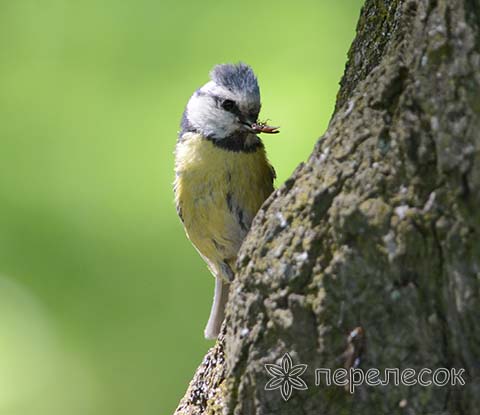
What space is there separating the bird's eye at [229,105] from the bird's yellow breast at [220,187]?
121 millimetres

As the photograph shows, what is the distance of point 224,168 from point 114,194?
4.77ft

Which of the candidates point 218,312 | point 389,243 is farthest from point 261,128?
point 389,243

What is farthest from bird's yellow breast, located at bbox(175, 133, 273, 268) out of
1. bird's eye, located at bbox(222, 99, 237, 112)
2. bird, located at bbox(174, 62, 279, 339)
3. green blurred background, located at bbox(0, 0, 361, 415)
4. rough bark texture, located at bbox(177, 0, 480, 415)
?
green blurred background, located at bbox(0, 0, 361, 415)

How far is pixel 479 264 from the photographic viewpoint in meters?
1.77

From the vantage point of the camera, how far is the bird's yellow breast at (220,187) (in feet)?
9.78

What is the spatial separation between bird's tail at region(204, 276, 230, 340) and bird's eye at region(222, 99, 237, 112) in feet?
1.84

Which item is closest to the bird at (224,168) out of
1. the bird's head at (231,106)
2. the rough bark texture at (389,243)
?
the bird's head at (231,106)

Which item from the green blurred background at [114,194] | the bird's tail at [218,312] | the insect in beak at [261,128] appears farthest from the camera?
the green blurred background at [114,194]

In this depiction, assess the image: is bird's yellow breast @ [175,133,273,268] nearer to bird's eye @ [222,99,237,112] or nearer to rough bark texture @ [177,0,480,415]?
bird's eye @ [222,99,237,112]

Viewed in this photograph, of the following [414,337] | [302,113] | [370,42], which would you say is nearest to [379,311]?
[414,337]

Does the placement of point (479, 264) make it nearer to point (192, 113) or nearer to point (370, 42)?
point (370, 42)

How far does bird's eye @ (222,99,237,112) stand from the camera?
304 centimetres

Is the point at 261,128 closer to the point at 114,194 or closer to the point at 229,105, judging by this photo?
the point at 229,105

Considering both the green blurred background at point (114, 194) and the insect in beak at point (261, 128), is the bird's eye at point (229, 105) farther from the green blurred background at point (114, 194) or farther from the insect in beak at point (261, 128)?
the green blurred background at point (114, 194)
